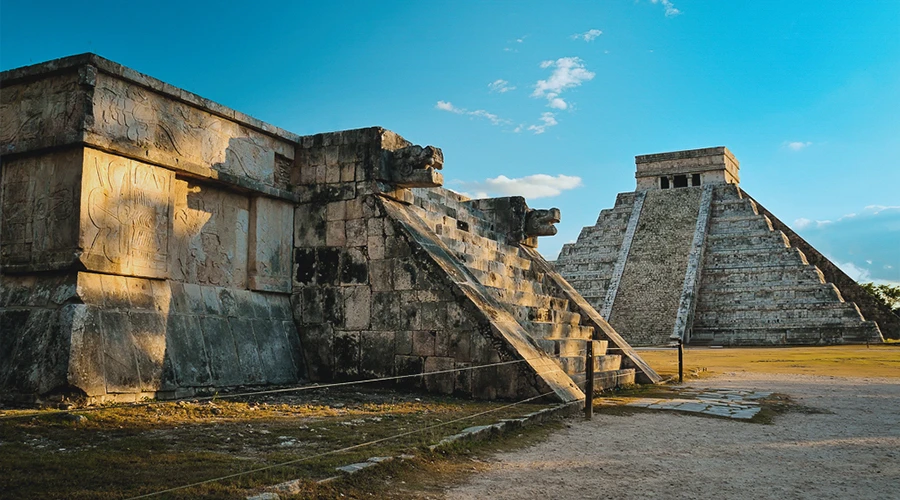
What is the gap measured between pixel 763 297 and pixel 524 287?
21552 millimetres

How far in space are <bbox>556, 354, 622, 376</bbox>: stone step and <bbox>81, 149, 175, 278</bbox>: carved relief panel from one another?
14.6ft

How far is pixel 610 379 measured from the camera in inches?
356

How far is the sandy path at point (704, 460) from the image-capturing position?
409 centimetres

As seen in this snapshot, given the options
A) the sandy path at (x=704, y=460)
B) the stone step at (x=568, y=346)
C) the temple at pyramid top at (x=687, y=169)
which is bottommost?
→ the sandy path at (x=704, y=460)

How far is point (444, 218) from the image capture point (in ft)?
32.6

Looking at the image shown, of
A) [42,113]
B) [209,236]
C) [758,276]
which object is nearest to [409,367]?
[209,236]

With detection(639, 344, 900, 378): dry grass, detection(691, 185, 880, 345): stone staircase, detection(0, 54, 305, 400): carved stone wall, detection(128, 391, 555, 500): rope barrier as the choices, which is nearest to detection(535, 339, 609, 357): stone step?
detection(128, 391, 555, 500): rope barrier

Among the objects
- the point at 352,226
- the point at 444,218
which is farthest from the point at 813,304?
the point at 352,226

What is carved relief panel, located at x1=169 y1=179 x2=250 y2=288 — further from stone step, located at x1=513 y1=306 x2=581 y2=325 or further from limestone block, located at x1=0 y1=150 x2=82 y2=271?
stone step, located at x1=513 y1=306 x2=581 y2=325

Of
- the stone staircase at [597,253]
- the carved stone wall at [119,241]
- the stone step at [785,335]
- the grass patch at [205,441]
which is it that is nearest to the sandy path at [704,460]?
the grass patch at [205,441]

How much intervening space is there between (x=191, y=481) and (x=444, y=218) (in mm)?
6734

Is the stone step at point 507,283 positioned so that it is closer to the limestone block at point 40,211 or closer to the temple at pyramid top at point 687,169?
the limestone block at point 40,211

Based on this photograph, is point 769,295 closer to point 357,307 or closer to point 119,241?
point 357,307

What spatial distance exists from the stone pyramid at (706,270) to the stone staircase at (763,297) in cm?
4
